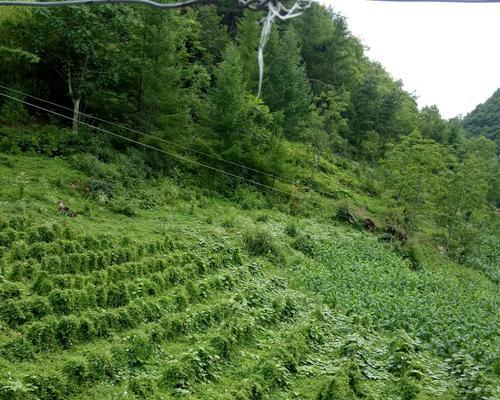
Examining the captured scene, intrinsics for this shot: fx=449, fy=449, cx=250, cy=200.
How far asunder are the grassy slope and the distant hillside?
69.1 metres

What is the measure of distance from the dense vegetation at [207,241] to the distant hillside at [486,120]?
48997 millimetres

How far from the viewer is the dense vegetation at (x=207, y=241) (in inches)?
325

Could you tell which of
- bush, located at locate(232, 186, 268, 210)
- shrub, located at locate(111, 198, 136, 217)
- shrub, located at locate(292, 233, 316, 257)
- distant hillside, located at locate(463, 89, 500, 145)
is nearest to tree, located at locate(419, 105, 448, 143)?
distant hillside, located at locate(463, 89, 500, 145)

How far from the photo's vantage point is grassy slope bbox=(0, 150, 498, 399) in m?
7.69

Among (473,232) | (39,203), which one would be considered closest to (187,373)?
(39,203)

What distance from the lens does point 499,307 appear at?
54.0 ft

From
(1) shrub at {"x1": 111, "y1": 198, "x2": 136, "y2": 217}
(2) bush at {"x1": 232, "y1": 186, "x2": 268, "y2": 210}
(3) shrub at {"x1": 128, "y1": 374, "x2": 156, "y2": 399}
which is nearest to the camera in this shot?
(3) shrub at {"x1": 128, "y1": 374, "x2": 156, "y2": 399}

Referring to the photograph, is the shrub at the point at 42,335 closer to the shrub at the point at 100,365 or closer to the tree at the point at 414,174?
the shrub at the point at 100,365

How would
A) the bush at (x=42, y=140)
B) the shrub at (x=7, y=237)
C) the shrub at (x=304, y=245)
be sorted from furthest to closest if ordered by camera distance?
the shrub at (x=304, y=245), the bush at (x=42, y=140), the shrub at (x=7, y=237)

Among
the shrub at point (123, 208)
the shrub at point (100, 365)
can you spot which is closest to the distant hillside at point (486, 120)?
the shrub at point (123, 208)

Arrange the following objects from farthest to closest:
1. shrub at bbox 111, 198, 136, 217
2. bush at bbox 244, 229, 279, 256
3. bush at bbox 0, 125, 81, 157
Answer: bush at bbox 0, 125, 81, 157
bush at bbox 244, 229, 279, 256
shrub at bbox 111, 198, 136, 217

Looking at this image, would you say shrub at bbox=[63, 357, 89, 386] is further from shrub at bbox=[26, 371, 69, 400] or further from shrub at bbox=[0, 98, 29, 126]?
shrub at bbox=[0, 98, 29, 126]

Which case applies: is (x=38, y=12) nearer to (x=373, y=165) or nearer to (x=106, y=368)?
(x=106, y=368)

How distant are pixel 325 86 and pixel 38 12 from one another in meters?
30.9
